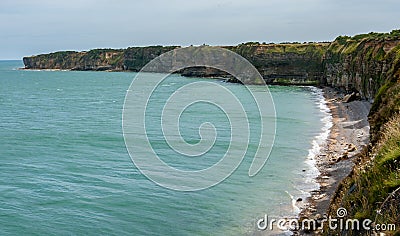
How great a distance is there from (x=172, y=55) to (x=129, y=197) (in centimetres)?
14097

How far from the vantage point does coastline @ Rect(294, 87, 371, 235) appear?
2103cm

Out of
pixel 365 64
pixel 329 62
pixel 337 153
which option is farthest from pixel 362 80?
pixel 329 62

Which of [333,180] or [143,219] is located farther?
[333,180]

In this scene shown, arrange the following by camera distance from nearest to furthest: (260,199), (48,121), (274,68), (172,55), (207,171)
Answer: (260,199) < (207,171) < (48,121) < (274,68) < (172,55)

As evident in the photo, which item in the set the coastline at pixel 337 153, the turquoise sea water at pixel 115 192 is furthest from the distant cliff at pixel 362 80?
the turquoise sea water at pixel 115 192

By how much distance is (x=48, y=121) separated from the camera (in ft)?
169

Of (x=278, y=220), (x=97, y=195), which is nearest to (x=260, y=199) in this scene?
(x=278, y=220)

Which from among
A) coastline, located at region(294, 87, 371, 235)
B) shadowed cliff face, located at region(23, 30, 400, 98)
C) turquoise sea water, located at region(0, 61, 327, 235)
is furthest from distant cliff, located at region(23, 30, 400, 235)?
turquoise sea water, located at region(0, 61, 327, 235)

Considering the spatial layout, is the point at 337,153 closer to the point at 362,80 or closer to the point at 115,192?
the point at 115,192

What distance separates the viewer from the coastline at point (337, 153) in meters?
21.0

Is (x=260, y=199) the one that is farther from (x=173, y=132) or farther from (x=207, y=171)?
(x=173, y=132)

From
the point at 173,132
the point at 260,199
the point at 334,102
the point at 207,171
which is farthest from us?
the point at 334,102

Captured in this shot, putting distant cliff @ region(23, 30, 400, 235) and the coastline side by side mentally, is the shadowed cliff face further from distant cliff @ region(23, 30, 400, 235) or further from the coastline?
the coastline

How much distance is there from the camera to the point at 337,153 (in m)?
32.4
